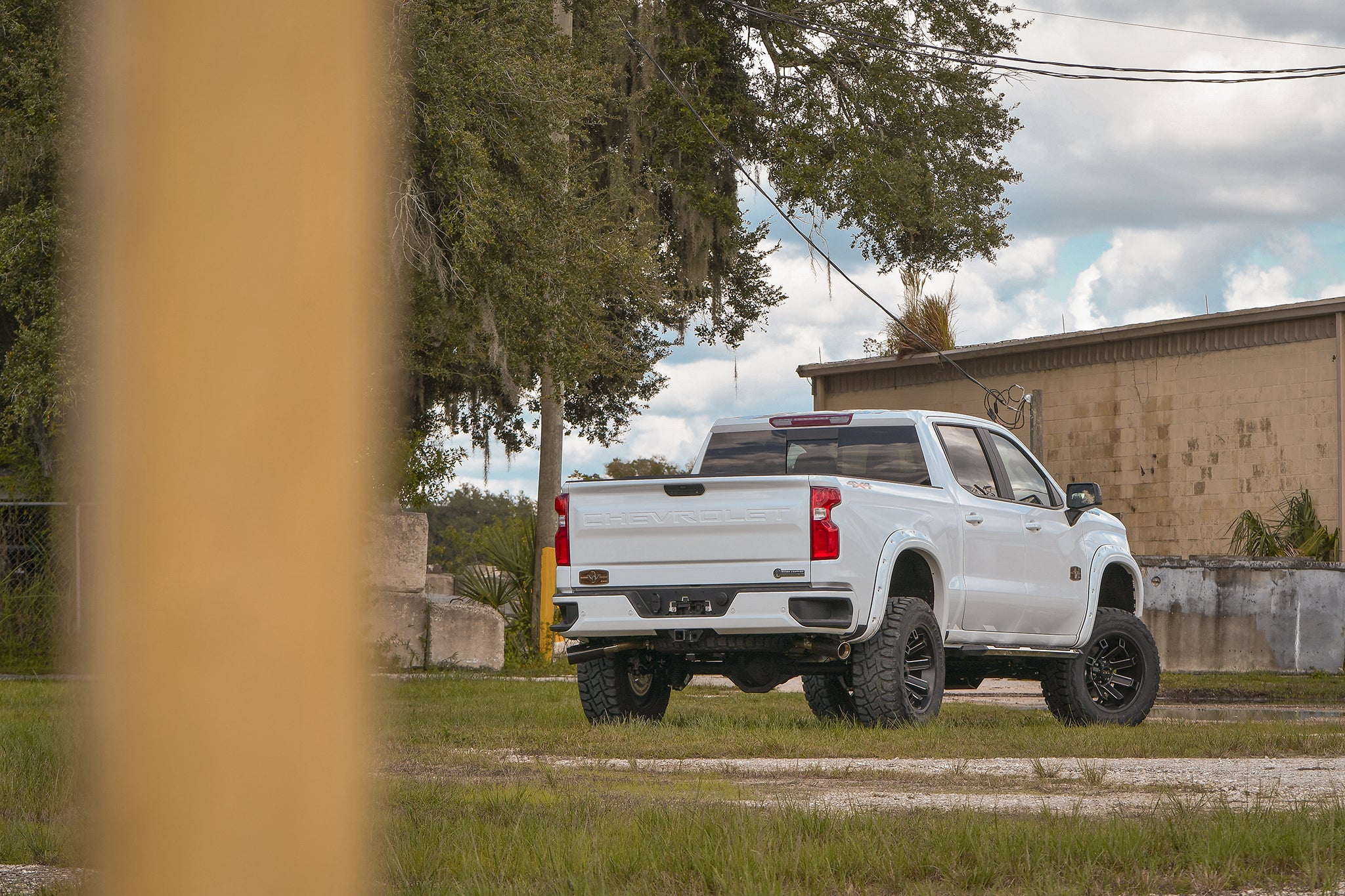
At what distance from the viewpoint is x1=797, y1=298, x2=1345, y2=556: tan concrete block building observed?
22891 mm

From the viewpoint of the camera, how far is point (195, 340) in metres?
0.90

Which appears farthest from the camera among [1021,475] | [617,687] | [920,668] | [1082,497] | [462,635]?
[462,635]

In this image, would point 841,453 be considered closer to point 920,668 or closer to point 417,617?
point 920,668

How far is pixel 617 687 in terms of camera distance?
10.7 meters

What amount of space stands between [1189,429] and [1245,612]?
17.3ft

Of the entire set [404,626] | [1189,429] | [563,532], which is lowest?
[404,626]

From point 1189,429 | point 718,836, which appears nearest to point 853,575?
point 718,836

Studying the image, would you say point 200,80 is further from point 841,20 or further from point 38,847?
point 841,20

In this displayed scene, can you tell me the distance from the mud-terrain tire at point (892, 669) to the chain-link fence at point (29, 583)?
10.4 m

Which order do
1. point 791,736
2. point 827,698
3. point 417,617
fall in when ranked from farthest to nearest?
point 417,617 → point 827,698 → point 791,736

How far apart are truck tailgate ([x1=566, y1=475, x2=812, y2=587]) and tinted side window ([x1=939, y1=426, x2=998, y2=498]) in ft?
6.30

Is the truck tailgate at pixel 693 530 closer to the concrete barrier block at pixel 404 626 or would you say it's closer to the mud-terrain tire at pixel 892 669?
the mud-terrain tire at pixel 892 669

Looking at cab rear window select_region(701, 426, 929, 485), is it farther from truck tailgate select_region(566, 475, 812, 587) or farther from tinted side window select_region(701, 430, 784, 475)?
truck tailgate select_region(566, 475, 812, 587)

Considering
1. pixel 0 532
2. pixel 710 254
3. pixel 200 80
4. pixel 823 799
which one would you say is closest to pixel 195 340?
pixel 200 80
